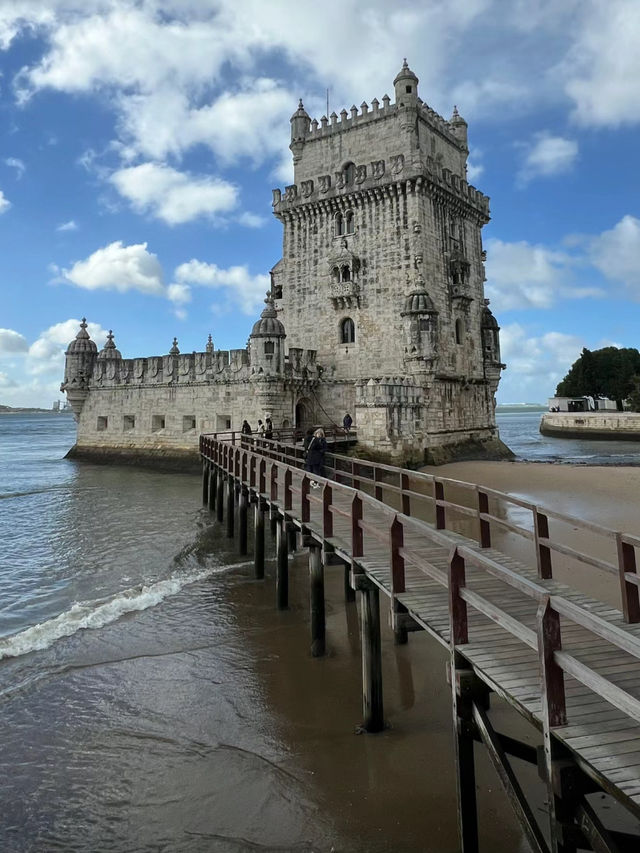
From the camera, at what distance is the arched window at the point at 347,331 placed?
2816 centimetres

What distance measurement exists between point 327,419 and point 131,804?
2416cm

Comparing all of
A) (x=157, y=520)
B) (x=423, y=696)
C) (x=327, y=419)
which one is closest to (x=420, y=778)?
(x=423, y=696)

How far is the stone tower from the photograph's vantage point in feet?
84.0

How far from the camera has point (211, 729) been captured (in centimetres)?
577

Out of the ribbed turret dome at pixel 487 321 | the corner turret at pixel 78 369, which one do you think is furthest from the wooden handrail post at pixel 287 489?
the corner turret at pixel 78 369

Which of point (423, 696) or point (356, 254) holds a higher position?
point (356, 254)

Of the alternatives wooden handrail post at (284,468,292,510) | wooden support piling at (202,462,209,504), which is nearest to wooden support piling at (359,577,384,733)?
wooden handrail post at (284,468,292,510)

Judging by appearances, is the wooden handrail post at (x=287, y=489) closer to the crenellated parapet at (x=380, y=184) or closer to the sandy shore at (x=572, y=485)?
the sandy shore at (x=572, y=485)

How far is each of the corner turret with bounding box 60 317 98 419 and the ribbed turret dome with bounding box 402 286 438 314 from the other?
70.3 feet

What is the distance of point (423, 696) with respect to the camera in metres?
6.14

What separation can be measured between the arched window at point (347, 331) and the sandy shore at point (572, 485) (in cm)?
798

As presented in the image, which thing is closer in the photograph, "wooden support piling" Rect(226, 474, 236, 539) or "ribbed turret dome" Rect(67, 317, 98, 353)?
"wooden support piling" Rect(226, 474, 236, 539)

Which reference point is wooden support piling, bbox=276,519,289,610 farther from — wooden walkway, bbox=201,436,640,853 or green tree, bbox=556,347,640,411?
green tree, bbox=556,347,640,411

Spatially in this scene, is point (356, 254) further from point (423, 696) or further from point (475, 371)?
point (423, 696)
